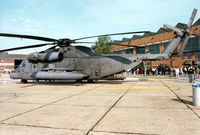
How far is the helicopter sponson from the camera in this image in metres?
13.9

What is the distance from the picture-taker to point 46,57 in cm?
1427

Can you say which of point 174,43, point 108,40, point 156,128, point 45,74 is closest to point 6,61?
point 108,40

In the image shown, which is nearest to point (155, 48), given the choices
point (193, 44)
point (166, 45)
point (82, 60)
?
point (166, 45)

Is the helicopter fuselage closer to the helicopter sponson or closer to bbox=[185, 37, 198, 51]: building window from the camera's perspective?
the helicopter sponson

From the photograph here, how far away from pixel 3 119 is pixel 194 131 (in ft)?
16.7

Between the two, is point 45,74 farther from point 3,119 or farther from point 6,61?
point 6,61

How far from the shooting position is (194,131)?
342cm

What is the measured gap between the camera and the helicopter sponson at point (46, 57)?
13.9m

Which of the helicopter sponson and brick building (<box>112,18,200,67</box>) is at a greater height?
brick building (<box>112,18,200,67</box>)

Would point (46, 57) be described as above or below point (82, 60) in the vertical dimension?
above

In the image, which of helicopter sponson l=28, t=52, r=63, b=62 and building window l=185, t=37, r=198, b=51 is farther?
building window l=185, t=37, r=198, b=51

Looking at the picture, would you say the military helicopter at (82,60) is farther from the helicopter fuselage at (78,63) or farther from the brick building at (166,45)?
the brick building at (166,45)

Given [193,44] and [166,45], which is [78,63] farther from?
[166,45]

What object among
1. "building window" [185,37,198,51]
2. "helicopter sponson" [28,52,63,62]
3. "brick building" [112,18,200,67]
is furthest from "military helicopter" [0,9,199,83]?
"building window" [185,37,198,51]
